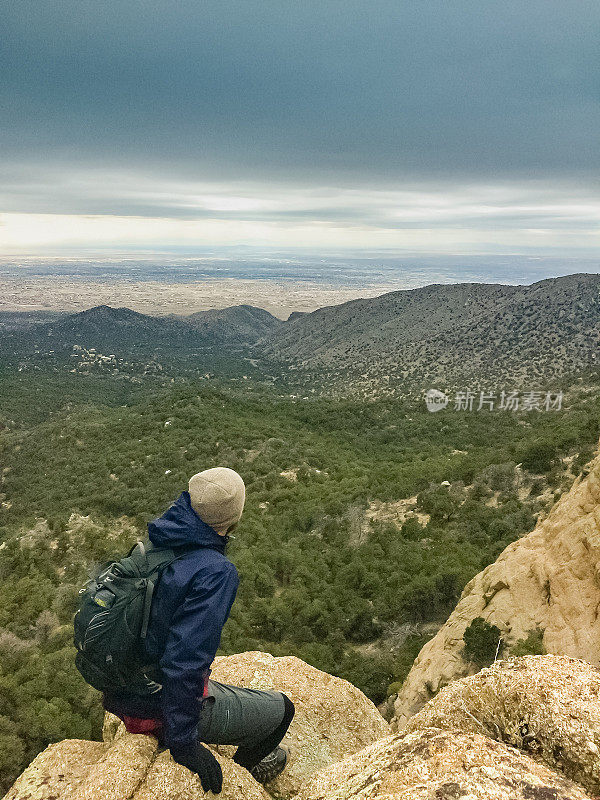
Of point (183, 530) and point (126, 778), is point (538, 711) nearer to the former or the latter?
point (183, 530)

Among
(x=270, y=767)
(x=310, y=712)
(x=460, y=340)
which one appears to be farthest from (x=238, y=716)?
(x=460, y=340)

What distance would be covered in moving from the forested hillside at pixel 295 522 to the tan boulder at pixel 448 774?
6.68 meters

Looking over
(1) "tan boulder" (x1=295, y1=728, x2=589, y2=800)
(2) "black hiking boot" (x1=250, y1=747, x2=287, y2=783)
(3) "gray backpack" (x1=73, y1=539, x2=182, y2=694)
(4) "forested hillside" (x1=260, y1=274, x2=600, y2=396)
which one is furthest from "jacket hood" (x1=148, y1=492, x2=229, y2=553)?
(4) "forested hillside" (x1=260, y1=274, x2=600, y2=396)

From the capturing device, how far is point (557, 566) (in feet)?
24.0

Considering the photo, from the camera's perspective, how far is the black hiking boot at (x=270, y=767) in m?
4.19

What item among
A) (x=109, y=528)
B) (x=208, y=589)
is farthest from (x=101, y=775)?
(x=109, y=528)

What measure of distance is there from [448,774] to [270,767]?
97.8 inches

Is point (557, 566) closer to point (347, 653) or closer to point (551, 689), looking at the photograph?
point (551, 689)

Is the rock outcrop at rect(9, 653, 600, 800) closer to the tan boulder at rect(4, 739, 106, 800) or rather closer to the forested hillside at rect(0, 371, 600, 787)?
the tan boulder at rect(4, 739, 106, 800)

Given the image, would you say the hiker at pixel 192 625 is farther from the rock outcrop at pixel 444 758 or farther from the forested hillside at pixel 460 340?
the forested hillside at pixel 460 340

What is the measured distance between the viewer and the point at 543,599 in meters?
7.12

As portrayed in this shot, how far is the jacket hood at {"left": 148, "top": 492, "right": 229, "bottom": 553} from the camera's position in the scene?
3160 millimetres

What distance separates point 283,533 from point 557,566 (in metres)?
15.5

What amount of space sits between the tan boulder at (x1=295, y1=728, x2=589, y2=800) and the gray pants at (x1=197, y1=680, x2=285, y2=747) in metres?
0.88
